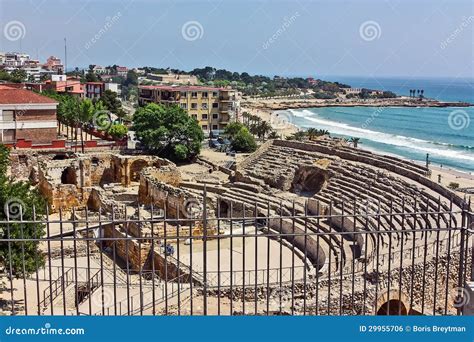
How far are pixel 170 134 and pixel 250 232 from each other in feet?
80.1

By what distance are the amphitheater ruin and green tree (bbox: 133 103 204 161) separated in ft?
5.55

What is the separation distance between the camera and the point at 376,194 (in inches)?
1220

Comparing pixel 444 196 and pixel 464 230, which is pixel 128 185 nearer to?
pixel 444 196

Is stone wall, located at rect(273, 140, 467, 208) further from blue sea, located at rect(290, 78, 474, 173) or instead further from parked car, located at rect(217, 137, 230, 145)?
blue sea, located at rect(290, 78, 474, 173)

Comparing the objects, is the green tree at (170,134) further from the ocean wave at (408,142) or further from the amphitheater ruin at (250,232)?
the ocean wave at (408,142)

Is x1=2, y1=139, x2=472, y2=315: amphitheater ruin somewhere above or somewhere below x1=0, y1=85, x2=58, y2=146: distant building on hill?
below

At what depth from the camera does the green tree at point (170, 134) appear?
50.2 m

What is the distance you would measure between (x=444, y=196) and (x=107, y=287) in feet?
54.2

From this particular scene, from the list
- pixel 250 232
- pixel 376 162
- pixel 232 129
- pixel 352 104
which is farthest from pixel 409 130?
pixel 250 232

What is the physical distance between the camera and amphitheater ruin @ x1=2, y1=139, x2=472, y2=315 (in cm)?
1656

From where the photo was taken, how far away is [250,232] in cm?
2780

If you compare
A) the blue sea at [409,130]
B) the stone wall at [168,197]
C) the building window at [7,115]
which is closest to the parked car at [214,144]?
the blue sea at [409,130]

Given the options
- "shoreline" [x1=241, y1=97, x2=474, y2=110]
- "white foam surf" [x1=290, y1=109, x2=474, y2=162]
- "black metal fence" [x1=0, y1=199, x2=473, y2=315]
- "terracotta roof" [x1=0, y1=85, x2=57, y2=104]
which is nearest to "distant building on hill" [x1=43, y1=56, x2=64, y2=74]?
"shoreline" [x1=241, y1=97, x2=474, y2=110]

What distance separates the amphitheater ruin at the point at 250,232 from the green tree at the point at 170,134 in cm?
169
